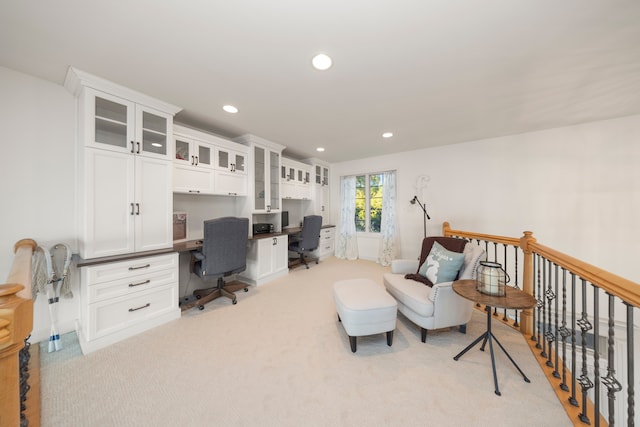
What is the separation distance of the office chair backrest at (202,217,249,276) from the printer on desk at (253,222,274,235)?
0.77m

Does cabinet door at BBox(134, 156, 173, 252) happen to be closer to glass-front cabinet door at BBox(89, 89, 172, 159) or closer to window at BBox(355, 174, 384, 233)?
glass-front cabinet door at BBox(89, 89, 172, 159)

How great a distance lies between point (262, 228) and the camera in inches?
145

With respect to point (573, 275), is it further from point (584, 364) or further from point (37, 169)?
point (37, 169)

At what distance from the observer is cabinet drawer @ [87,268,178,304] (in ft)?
6.13

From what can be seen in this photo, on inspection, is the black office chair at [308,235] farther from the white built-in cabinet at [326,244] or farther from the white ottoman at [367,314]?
the white ottoman at [367,314]

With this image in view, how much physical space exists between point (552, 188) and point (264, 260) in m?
4.66

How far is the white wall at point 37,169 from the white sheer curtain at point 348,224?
4.35 metres

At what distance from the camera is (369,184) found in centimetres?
507

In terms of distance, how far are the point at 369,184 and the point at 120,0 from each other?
4.55 m

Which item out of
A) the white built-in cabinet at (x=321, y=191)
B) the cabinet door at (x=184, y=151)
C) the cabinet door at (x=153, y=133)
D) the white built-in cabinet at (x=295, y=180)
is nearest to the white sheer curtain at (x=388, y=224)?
the white built-in cabinet at (x=321, y=191)

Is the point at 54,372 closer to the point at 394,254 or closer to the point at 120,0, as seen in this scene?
the point at 120,0

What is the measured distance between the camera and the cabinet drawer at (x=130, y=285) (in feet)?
6.13

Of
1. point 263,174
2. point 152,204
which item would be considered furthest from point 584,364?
point 263,174

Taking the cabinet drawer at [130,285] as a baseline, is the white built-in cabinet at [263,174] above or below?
above
